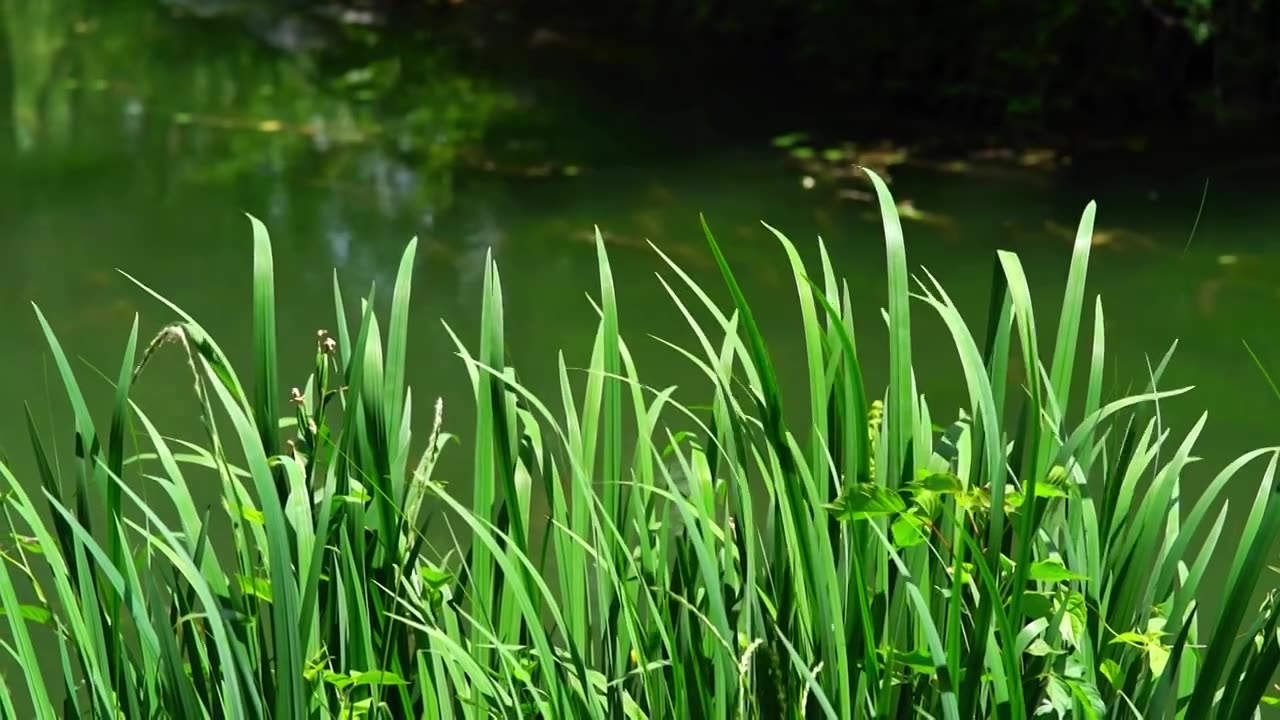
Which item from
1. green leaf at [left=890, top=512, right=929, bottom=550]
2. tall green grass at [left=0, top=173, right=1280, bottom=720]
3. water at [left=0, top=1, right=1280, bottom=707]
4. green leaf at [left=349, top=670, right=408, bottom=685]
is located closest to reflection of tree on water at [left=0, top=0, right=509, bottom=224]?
water at [left=0, top=1, right=1280, bottom=707]

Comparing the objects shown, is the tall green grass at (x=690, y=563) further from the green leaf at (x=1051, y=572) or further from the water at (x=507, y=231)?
the water at (x=507, y=231)

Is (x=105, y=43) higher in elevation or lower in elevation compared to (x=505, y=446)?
lower

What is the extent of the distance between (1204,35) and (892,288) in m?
4.49

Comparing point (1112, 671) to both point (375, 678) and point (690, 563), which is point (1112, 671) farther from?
point (375, 678)

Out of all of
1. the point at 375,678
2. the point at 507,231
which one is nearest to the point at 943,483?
the point at 375,678

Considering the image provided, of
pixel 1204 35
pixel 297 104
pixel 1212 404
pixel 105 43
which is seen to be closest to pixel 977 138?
pixel 1204 35

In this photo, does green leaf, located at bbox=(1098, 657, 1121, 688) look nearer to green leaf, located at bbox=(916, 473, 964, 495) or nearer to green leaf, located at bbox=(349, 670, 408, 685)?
green leaf, located at bbox=(916, 473, 964, 495)

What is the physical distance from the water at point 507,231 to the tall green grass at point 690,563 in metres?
1.81

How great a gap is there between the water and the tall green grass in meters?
1.81

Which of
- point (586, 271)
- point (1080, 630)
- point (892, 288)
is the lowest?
point (586, 271)

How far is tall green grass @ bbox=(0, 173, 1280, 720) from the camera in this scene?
123 cm

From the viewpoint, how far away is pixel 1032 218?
16.2 ft

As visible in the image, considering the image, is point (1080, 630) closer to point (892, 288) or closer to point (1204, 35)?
point (892, 288)

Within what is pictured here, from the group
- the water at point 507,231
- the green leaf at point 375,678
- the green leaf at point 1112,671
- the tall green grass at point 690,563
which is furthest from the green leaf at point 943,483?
the water at point 507,231
